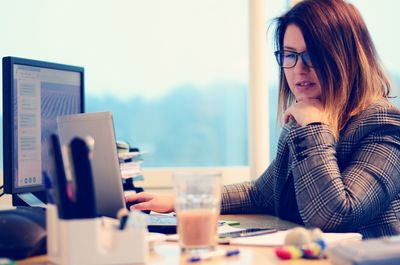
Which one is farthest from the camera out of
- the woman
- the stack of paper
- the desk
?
the woman

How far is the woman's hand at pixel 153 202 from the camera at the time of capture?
1711mm

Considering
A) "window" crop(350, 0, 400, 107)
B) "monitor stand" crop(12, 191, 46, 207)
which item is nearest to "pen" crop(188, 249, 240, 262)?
"monitor stand" crop(12, 191, 46, 207)

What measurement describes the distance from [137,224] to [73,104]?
93 centimetres

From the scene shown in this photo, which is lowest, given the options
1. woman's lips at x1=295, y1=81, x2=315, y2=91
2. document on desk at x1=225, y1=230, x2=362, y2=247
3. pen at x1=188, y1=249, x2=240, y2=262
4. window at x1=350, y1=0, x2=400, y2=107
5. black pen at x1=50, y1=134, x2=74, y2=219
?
document on desk at x1=225, y1=230, x2=362, y2=247

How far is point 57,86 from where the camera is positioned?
70.9 inches

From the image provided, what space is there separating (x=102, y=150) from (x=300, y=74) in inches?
25.6

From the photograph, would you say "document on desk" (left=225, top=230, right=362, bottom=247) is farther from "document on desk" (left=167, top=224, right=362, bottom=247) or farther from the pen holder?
the pen holder

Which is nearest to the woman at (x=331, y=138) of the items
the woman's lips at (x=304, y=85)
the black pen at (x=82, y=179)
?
the woman's lips at (x=304, y=85)

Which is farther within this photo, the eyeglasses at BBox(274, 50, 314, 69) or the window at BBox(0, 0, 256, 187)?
the window at BBox(0, 0, 256, 187)

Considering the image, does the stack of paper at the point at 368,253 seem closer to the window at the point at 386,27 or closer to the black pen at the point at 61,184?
the black pen at the point at 61,184

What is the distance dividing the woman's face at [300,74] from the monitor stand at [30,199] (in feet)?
2.52

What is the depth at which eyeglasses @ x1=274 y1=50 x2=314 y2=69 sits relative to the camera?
177 centimetres

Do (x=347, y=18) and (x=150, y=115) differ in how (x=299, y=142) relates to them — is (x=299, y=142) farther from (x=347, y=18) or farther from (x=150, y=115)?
(x=150, y=115)

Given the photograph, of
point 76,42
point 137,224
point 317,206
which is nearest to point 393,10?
point 76,42
